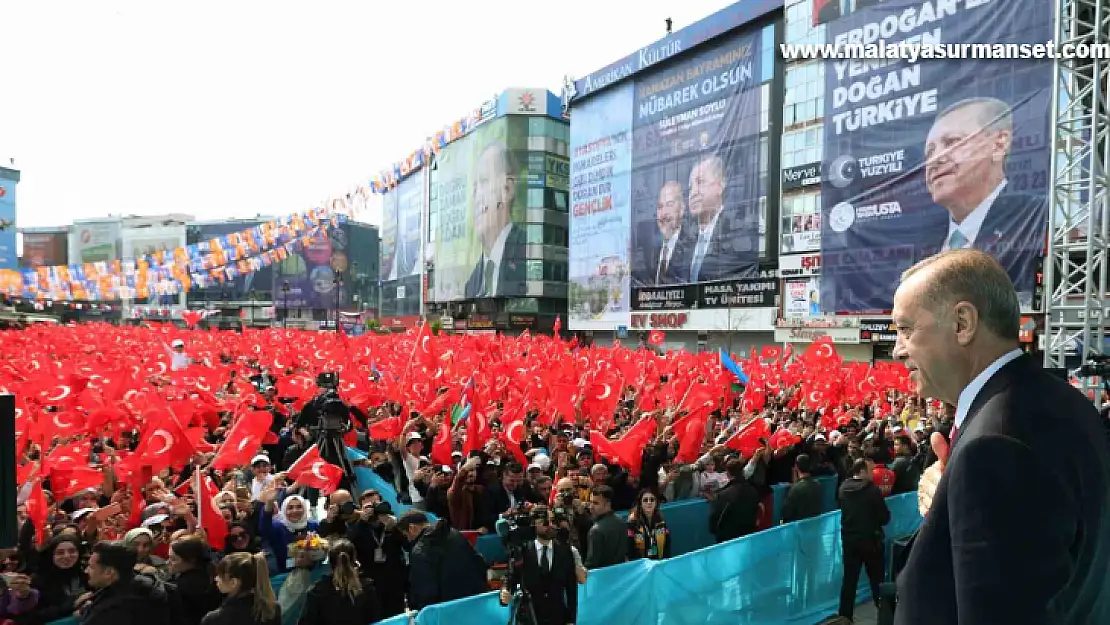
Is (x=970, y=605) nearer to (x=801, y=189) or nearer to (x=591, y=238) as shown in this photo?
(x=801, y=189)

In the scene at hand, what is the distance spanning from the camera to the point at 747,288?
4419 cm

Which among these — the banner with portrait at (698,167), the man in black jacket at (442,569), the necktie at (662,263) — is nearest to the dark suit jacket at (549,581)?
the man in black jacket at (442,569)

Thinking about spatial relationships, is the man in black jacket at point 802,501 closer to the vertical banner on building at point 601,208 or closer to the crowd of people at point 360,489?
the crowd of people at point 360,489

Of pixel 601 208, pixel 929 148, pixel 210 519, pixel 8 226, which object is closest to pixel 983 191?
pixel 929 148

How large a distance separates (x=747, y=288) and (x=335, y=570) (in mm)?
41564

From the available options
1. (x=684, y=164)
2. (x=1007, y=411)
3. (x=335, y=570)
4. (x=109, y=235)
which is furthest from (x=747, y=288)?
(x=109, y=235)

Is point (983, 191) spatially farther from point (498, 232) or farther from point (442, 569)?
point (498, 232)

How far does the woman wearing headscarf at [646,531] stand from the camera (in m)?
6.74

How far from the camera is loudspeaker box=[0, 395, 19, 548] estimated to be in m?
3.21

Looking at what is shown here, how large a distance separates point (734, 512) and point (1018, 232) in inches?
1128

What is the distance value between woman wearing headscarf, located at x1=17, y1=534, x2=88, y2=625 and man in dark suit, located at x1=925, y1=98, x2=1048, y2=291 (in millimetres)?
31824

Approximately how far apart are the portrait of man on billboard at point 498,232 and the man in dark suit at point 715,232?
20.8m

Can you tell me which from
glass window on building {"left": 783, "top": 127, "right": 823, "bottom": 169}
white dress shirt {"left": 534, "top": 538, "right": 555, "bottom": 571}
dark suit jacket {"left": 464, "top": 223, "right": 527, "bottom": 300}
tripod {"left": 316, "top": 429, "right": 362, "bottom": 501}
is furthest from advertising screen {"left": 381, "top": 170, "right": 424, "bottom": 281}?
white dress shirt {"left": 534, "top": 538, "right": 555, "bottom": 571}

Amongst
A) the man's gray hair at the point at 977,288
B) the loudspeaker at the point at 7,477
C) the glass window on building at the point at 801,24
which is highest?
the glass window on building at the point at 801,24
